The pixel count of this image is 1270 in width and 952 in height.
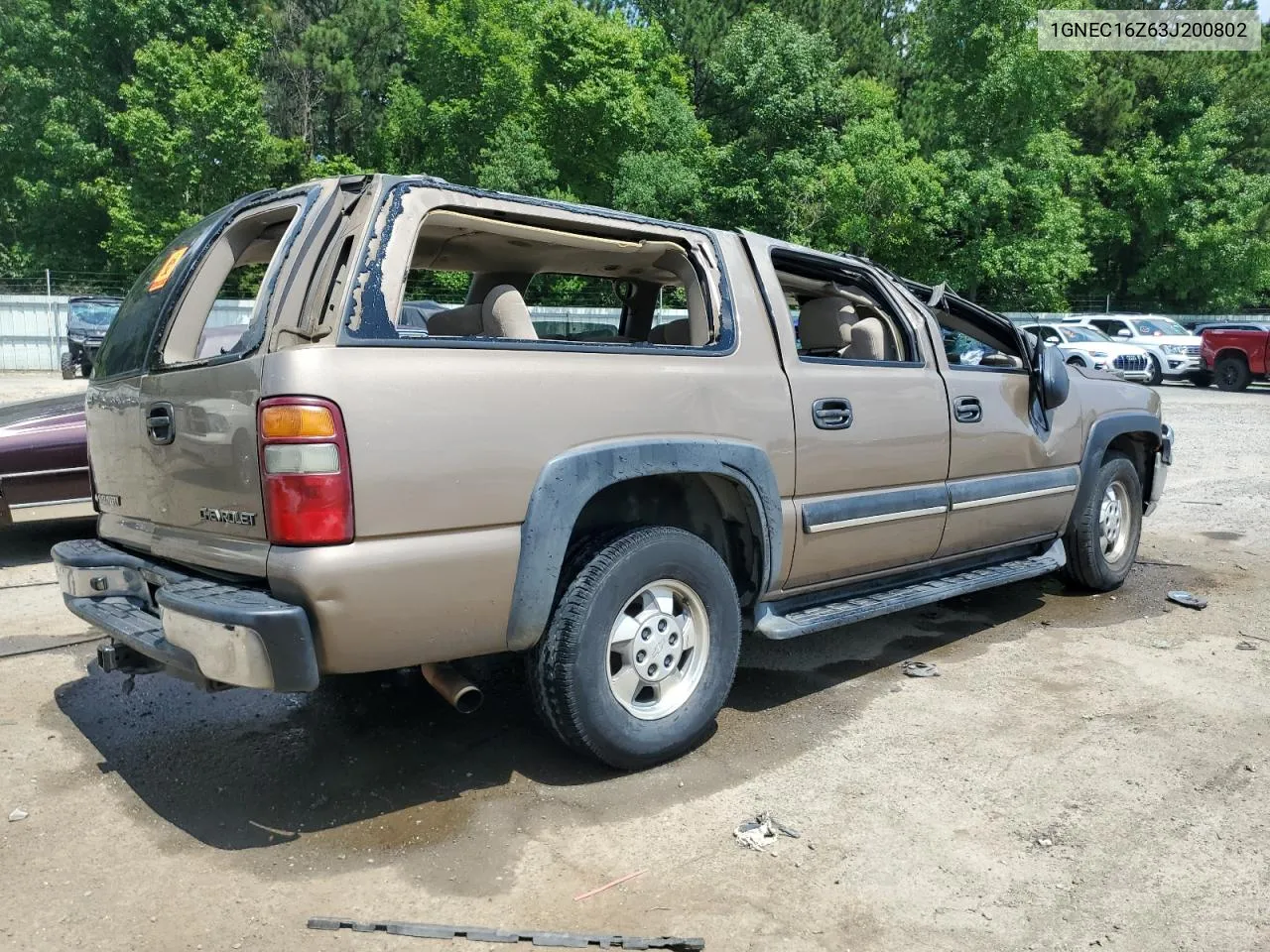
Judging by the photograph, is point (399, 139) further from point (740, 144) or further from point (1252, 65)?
point (1252, 65)

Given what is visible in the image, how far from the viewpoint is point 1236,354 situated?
22.5 metres

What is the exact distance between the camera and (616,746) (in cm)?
344

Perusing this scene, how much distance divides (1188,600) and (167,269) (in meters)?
5.39

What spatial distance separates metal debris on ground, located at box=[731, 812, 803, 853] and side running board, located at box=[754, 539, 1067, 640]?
86 cm

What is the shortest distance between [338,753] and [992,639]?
3.20 metres

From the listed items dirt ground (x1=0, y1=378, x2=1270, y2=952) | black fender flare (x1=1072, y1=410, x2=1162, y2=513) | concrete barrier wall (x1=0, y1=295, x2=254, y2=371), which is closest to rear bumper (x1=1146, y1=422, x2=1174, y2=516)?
black fender flare (x1=1072, y1=410, x2=1162, y2=513)

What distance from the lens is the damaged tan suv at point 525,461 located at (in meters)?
2.88

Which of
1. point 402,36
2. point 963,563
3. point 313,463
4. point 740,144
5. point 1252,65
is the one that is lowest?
point 963,563

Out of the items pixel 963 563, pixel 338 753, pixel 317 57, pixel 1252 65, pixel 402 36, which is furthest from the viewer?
pixel 402 36

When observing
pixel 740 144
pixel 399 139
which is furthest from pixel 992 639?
pixel 399 139

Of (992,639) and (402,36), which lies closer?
(992,639)

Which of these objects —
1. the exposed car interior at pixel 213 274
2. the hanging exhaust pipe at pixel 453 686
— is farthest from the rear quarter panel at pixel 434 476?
the exposed car interior at pixel 213 274

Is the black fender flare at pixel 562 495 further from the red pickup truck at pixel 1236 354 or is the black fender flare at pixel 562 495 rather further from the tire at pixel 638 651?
the red pickup truck at pixel 1236 354

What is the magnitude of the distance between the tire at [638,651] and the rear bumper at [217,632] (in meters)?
0.81
